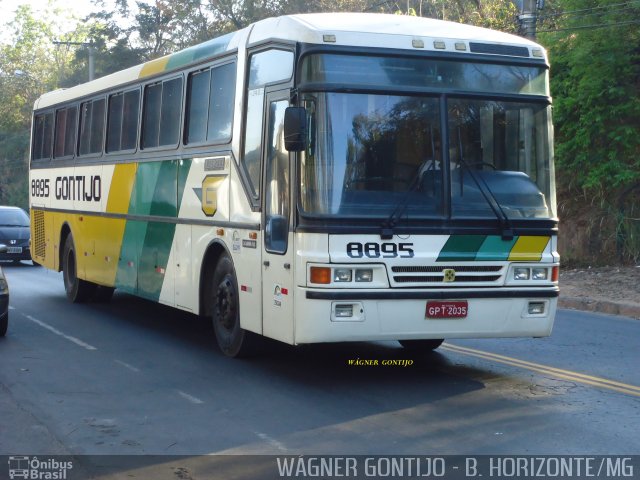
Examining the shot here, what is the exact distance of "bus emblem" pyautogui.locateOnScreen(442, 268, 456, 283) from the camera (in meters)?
8.85

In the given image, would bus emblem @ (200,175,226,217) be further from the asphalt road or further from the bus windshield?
the bus windshield

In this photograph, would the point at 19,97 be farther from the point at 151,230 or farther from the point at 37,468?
the point at 37,468

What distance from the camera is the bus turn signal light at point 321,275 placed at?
858 centimetres

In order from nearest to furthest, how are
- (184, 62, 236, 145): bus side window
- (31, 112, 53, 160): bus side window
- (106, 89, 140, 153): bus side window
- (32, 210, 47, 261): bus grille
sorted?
(184, 62, 236, 145): bus side window → (106, 89, 140, 153): bus side window → (31, 112, 53, 160): bus side window → (32, 210, 47, 261): bus grille

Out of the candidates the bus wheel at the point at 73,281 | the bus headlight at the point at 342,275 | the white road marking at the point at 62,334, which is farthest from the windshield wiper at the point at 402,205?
the bus wheel at the point at 73,281

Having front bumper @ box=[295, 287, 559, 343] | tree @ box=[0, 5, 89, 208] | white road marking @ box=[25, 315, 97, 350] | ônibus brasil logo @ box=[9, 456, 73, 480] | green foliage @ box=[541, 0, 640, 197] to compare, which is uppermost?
tree @ box=[0, 5, 89, 208]

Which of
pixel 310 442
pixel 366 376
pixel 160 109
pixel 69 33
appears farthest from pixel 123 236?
Answer: pixel 69 33

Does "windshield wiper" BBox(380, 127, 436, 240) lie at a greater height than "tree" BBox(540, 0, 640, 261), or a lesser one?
lesser

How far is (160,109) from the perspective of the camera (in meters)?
12.7

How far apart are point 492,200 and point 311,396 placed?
2.34m

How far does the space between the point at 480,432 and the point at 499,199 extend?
2.45 m

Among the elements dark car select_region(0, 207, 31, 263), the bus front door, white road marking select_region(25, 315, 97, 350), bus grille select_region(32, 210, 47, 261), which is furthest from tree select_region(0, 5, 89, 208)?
the bus front door

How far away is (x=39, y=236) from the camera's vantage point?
18438 mm

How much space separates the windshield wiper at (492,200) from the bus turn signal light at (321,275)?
1448 millimetres
